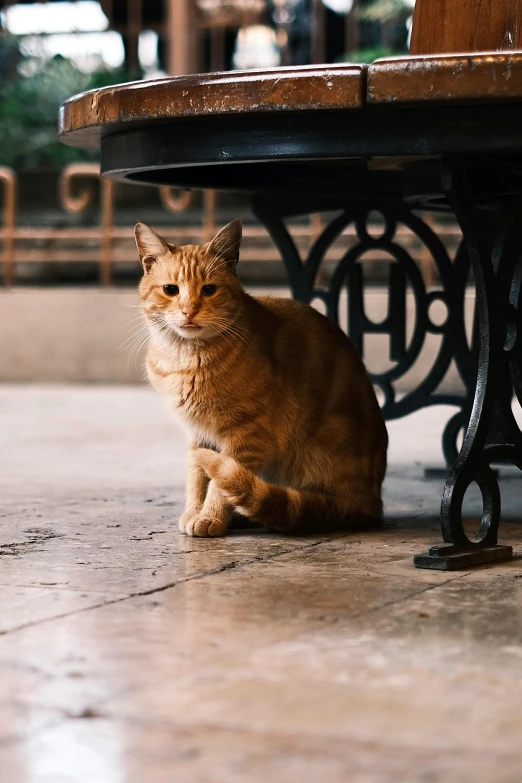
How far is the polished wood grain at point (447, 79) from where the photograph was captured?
2109 mm

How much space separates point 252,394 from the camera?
2.65 metres

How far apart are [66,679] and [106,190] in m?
6.39

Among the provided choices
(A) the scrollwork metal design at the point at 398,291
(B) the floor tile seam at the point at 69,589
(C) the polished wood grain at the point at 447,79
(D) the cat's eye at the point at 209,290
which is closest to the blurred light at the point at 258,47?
(A) the scrollwork metal design at the point at 398,291

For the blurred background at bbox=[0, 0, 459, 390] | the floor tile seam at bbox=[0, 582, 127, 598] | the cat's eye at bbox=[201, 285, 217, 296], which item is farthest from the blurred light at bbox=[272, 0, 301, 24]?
the floor tile seam at bbox=[0, 582, 127, 598]

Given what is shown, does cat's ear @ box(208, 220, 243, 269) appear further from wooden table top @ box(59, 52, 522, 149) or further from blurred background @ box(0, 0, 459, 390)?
blurred background @ box(0, 0, 459, 390)

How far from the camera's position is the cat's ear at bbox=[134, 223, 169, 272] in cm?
276

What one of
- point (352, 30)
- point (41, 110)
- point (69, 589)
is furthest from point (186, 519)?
point (41, 110)

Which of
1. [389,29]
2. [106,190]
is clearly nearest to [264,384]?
[106,190]

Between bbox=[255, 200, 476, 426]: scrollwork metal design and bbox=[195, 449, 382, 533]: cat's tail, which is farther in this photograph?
bbox=[255, 200, 476, 426]: scrollwork metal design

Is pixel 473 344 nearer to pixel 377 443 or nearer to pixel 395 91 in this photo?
pixel 377 443

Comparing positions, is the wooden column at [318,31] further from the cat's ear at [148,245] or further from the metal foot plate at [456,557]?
the metal foot plate at [456,557]

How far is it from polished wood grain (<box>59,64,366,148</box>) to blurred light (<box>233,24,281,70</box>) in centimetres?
735

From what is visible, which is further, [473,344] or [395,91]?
[473,344]

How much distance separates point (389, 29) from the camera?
9234 mm
